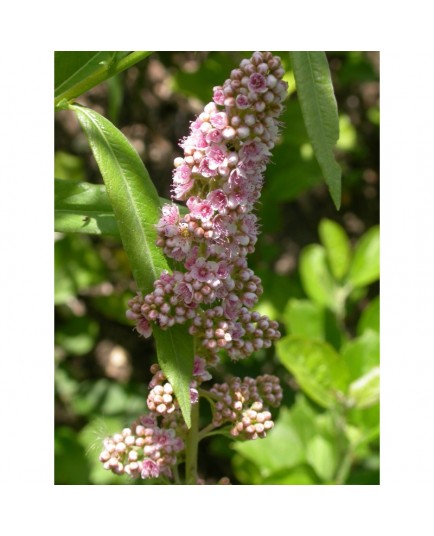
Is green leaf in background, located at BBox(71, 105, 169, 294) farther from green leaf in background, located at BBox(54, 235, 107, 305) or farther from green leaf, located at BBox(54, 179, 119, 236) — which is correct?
green leaf in background, located at BBox(54, 235, 107, 305)

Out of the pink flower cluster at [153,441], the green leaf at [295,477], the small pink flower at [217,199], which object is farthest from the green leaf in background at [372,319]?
the small pink flower at [217,199]

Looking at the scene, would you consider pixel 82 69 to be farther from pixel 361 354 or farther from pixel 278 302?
pixel 278 302

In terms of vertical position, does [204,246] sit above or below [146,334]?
above

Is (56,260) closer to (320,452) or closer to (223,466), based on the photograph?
(223,466)

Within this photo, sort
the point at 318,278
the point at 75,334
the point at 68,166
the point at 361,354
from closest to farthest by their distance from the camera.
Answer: the point at 361,354 → the point at 318,278 → the point at 75,334 → the point at 68,166

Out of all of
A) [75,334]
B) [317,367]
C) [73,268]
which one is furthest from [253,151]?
[75,334]
